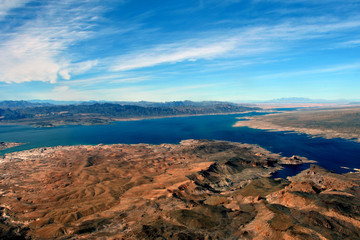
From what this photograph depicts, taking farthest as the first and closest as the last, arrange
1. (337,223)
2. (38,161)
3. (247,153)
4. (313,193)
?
(247,153) → (38,161) → (313,193) → (337,223)

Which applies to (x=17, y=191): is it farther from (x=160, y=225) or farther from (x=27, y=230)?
(x=160, y=225)

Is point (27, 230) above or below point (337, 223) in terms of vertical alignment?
below

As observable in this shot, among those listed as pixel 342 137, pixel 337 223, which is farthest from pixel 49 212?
pixel 342 137

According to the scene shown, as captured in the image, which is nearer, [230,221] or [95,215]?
[230,221]

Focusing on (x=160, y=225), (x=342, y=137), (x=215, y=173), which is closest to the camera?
(x=160, y=225)

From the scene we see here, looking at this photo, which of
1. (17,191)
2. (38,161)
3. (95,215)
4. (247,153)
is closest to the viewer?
(95,215)

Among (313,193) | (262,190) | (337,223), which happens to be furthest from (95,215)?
(313,193)

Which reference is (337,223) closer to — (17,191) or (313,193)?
(313,193)
